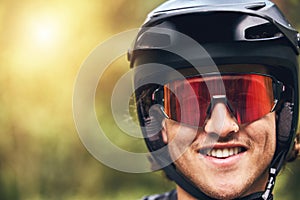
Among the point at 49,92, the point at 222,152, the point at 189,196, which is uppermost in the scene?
the point at 222,152

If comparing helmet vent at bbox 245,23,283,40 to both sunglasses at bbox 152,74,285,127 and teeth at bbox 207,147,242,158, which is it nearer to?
sunglasses at bbox 152,74,285,127

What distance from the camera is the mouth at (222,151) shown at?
1.53 meters

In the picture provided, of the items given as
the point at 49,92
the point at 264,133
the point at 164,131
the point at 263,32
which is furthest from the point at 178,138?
the point at 49,92

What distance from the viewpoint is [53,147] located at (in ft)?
10.1

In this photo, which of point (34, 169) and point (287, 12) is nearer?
point (287, 12)

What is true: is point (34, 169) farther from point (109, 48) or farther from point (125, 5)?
point (109, 48)

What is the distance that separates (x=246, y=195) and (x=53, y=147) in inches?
65.4

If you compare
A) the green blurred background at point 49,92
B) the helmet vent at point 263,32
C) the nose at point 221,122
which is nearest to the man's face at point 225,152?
the nose at point 221,122

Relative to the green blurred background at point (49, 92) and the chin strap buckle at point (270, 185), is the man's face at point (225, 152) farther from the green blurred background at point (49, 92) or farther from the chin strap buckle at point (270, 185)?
the green blurred background at point (49, 92)

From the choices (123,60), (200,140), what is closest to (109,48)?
(200,140)

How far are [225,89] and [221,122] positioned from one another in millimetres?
73

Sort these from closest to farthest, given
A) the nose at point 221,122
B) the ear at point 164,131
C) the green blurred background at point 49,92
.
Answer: the nose at point 221,122
the ear at point 164,131
the green blurred background at point 49,92

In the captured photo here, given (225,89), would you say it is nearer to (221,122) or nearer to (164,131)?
(221,122)

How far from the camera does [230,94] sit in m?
1.52
